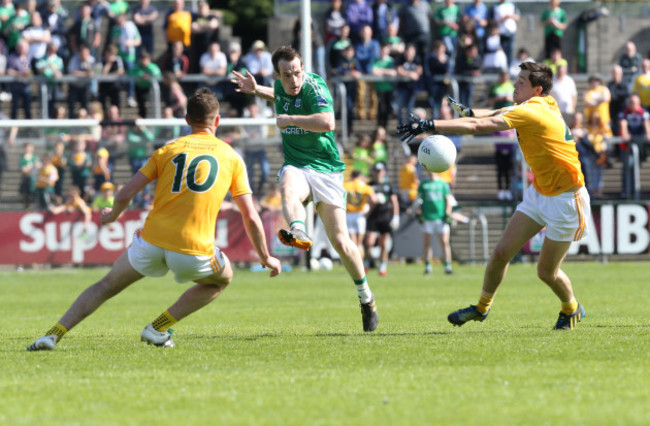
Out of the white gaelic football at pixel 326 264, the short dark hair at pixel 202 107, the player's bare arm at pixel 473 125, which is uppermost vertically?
the short dark hair at pixel 202 107

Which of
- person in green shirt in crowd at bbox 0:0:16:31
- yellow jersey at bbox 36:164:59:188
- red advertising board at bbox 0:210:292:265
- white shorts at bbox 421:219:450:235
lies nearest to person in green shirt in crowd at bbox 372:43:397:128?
red advertising board at bbox 0:210:292:265

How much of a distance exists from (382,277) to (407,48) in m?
8.01

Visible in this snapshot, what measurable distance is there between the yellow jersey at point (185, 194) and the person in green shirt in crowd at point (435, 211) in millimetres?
13654

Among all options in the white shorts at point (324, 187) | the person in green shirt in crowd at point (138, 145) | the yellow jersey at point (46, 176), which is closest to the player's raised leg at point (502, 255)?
the white shorts at point (324, 187)

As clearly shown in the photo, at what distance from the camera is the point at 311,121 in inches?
378

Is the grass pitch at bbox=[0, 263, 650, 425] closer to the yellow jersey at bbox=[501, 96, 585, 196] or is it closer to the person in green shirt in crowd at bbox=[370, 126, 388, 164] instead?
the yellow jersey at bbox=[501, 96, 585, 196]

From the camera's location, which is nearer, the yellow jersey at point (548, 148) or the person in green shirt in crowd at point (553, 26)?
the yellow jersey at point (548, 148)

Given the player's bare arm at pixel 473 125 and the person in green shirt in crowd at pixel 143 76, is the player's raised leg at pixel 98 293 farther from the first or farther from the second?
the person in green shirt in crowd at pixel 143 76

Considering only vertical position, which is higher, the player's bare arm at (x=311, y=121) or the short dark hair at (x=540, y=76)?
the short dark hair at (x=540, y=76)

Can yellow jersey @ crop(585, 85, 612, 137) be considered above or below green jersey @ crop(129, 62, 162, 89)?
below

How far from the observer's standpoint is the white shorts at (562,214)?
9.20 meters

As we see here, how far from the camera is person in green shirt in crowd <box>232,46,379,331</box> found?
9.70 metres

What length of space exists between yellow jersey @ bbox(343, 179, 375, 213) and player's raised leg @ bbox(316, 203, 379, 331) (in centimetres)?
1237

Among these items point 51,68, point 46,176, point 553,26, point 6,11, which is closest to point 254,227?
point 46,176
